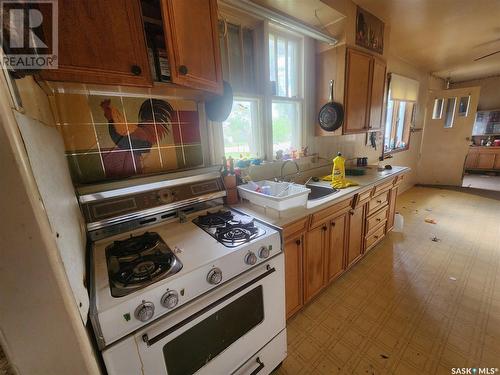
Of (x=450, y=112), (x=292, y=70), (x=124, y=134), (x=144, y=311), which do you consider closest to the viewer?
(x=144, y=311)

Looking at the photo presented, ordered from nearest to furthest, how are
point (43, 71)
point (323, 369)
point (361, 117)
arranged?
point (43, 71)
point (323, 369)
point (361, 117)

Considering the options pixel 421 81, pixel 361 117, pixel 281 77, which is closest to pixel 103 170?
pixel 281 77

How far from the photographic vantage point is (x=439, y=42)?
9.47 feet

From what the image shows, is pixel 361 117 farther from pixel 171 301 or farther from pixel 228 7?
pixel 171 301

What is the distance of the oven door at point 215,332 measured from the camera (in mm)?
714

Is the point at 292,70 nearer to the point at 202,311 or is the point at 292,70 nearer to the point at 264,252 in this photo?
the point at 264,252

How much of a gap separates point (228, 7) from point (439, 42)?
3.17 meters

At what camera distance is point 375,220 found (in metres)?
2.27

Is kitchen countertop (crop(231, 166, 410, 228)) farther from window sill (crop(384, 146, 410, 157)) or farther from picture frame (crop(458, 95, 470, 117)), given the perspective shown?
picture frame (crop(458, 95, 470, 117))

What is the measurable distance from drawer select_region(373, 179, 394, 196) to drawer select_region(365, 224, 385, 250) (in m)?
0.46

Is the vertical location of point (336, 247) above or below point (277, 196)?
below

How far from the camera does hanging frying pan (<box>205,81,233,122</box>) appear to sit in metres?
1.45

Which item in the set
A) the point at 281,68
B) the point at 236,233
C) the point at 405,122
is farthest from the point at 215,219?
the point at 405,122

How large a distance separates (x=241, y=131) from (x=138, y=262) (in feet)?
4.26
